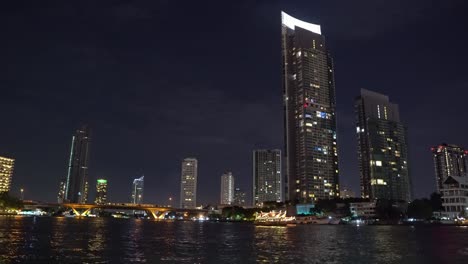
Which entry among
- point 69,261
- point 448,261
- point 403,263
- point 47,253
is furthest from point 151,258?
point 448,261

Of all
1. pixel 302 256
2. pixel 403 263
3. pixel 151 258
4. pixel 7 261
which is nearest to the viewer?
pixel 7 261

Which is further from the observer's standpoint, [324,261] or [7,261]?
[324,261]

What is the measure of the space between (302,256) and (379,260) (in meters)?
11.1

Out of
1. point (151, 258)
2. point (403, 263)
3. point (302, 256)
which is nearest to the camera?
point (403, 263)

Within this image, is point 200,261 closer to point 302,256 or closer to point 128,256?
point 128,256

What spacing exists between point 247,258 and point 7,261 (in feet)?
99.7

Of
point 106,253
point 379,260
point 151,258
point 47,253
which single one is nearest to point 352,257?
point 379,260

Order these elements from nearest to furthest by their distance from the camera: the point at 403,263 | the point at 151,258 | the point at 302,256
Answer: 1. the point at 403,263
2. the point at 151,258
3. the point at 302,256

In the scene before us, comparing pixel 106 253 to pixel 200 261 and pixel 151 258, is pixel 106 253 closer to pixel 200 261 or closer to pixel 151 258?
pixel 151 258

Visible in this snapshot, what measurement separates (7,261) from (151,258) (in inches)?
695

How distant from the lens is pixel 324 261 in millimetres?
55406

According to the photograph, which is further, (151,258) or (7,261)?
(151,258)

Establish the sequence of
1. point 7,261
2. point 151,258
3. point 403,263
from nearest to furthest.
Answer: point 7,261, point 403,263, point 151,258

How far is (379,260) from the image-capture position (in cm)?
5622
